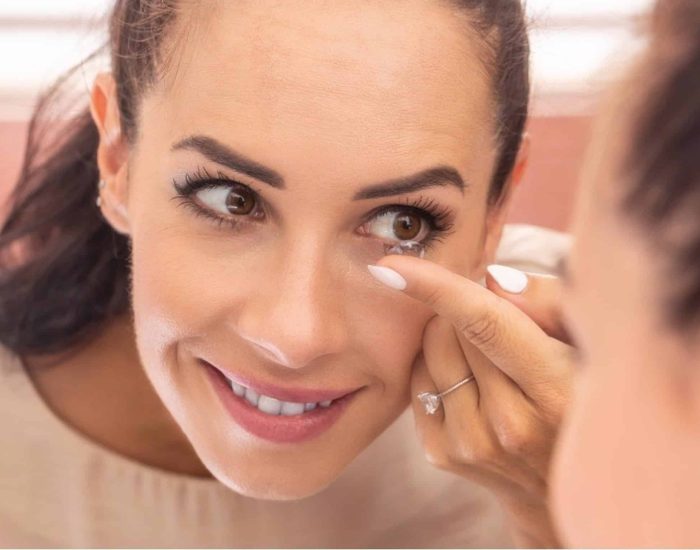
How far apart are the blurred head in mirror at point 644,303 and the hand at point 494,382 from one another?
365 millimetres

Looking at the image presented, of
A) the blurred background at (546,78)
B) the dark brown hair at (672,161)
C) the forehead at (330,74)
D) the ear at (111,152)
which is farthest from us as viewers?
the blurred background at (546,78)

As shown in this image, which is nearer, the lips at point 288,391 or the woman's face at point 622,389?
the woman's face at point 622,389

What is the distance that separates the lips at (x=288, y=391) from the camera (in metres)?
0.95

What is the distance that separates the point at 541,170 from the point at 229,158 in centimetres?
116

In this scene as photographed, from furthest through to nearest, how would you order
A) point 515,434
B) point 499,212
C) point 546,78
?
point 546,78, point 499,212, point 515,434

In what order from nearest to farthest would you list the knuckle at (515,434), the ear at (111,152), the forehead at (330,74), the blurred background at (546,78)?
the forehead at (330,74) < the knuckle at (515,434) < the ear at (111,152) < the blurred background at (546,78)

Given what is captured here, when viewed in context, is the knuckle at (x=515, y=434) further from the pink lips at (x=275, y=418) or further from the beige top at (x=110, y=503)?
the beige top at (x=110, y=503)

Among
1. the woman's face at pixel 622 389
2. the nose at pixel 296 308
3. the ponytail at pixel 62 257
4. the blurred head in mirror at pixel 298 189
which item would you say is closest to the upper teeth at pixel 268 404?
the blurred head in mirror at pixel 298 189

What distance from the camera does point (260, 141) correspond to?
84cm

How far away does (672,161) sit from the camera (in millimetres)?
434

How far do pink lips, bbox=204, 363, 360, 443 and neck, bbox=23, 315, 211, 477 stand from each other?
0.30m

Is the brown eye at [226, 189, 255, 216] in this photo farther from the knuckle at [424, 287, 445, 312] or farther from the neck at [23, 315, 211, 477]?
the neck at [23, 315, 211, 477]

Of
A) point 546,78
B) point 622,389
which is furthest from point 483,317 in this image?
point 546,78

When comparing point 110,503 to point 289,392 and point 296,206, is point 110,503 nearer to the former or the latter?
point 289,392
